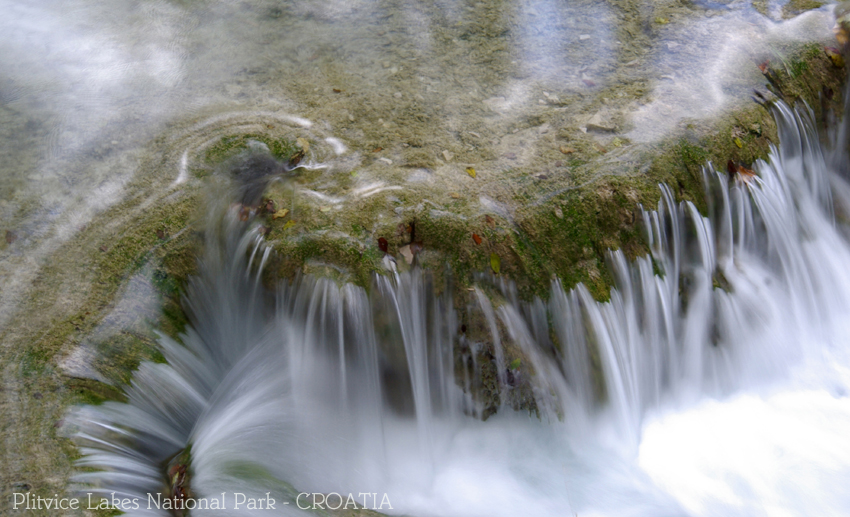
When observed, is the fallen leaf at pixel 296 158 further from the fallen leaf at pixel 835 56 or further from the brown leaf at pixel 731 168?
the fallen leaf at pixel 835 56

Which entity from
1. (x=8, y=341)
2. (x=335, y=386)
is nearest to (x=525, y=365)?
(x=335, y=386)

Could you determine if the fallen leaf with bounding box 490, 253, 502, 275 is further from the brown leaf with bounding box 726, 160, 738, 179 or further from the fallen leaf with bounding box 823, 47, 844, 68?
the fallen leaf with bounding box 823, 47, 844, 68

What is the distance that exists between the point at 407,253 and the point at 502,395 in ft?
3.67

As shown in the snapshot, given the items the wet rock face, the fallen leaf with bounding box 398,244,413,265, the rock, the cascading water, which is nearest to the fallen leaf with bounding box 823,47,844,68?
the cascading water

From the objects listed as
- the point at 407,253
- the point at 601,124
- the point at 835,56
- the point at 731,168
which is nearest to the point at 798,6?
the point at 835,56

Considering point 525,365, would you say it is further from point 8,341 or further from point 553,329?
point 8,341

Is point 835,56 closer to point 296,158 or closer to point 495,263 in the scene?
point 495,263

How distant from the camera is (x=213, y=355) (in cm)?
402

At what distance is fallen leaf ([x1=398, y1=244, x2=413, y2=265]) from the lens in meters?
3.69

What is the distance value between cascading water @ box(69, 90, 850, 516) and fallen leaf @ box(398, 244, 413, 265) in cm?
10

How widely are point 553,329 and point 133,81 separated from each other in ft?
13.7

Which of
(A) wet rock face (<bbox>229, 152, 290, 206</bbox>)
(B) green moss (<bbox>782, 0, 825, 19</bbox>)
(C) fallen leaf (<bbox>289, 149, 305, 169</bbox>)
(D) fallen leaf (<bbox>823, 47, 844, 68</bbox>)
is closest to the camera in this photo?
(A) wet rock face (<bbox>229, 152, 290, 206</bbox>)

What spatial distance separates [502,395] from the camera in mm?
3834

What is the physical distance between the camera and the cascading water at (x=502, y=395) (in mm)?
3645
